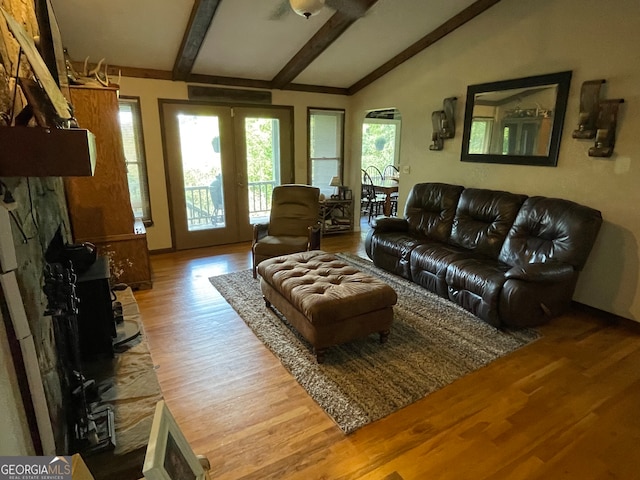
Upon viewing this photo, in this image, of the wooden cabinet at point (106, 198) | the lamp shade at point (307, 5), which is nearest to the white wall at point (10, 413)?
the lamp shade at point (307, 5)

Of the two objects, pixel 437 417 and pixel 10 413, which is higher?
pixel 10 413

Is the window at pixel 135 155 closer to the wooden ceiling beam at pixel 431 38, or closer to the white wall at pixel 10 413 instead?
the wooden ceiling beam at pixel 431 38

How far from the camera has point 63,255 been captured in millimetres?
1996

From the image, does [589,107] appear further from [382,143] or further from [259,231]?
[382,143]

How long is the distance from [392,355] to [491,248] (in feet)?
5.21

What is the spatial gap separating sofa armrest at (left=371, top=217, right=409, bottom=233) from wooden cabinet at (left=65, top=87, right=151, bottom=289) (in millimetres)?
2458

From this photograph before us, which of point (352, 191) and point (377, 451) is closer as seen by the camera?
point (377, 451)

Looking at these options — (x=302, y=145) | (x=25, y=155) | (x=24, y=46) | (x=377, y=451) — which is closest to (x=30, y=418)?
(x=25, y=155)

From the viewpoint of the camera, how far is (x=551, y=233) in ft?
9.86

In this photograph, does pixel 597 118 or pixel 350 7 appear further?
pixel 350 7

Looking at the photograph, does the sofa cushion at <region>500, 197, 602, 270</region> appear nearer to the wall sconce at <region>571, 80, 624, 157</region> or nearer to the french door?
the wall sconce at <region>571, 80, 624, 157</region>

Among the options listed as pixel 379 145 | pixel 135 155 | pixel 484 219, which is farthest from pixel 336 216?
pixel 379 145

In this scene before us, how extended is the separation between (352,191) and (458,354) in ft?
12.9

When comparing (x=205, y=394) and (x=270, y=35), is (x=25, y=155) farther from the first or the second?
(x=270, y=35)
